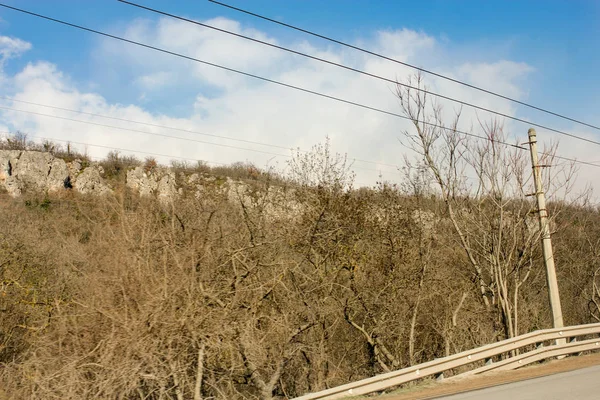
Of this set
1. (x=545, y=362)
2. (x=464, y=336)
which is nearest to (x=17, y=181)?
(x=464, y=336)

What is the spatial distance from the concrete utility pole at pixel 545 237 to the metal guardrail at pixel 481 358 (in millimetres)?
660

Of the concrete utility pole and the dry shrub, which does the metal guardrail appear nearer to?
the concrete utility pole

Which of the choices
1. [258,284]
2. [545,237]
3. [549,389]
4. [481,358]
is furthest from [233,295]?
[545,237]

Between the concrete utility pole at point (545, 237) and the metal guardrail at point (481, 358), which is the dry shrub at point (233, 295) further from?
the concrete utility pole at point (545, 237)

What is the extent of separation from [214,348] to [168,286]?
1598mm

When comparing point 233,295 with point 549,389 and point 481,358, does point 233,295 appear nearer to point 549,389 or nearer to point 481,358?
point 481,358

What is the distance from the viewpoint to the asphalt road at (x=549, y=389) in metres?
7.06

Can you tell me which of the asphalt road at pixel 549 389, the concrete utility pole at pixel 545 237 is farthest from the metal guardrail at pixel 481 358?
the asphalt road at pixel 549 389

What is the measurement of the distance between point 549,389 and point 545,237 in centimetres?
581

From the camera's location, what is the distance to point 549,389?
7641 millimetres

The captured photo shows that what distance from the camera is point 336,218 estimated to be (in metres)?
17.9

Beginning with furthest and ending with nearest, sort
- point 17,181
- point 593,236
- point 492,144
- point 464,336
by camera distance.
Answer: point 17,181 → point 593,236 → point 464,336 → point 492,144

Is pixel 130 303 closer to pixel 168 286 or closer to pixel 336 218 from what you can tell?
pixel 168 286

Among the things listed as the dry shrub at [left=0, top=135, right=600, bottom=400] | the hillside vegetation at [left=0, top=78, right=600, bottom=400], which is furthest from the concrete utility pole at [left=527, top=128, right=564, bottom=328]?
the dry shrub at [left=0, top=135, right=600, bottom=400]
